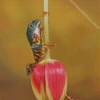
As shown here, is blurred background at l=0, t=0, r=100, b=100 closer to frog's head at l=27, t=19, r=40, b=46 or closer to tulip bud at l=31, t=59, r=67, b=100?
frog's head at l=27, t=19, r=40, b=46

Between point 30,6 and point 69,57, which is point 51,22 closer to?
point 30,6

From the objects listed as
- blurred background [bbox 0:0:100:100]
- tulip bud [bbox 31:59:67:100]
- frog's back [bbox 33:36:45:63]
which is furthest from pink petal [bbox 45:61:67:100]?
blurred background [bbox 0:0:100:100]

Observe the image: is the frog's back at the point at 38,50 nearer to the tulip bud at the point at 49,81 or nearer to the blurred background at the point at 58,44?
the tulip bud at the point at 49,81

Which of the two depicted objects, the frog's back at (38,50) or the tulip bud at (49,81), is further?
the frog's back at (38,50)

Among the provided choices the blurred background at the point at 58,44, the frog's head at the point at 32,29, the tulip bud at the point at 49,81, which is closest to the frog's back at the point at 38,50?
the frog's head at the point at 32,29

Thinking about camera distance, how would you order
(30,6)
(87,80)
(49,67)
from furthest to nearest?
(87,80) < (30,6) < (49,67)

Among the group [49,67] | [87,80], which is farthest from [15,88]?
[49,67]

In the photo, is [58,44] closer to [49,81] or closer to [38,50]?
[38,50]

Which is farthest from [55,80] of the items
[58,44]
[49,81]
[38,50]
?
[58,44]
